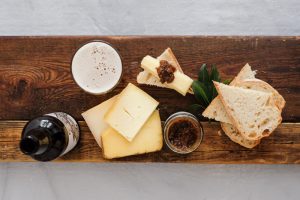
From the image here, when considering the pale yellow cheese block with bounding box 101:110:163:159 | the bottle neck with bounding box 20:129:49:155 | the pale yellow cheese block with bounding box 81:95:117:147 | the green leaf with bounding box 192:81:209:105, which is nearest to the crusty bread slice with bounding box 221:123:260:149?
the green leaf with bounding box 192:81:209:105

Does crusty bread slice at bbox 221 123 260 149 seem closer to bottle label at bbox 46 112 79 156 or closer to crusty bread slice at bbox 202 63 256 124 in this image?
crusty bread slice at bbox 202 63 256 124

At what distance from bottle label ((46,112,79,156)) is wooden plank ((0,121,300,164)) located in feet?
0.14

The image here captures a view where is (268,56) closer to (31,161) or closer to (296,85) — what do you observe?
(296,85)

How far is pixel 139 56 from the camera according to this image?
1347 mm

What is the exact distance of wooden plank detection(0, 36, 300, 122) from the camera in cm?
134

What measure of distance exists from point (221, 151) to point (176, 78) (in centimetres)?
28

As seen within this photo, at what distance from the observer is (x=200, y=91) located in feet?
4.20

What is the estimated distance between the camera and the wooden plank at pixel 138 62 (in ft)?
4.41

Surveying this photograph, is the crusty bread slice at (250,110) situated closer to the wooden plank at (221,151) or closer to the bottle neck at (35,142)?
the wooden plank at (221,151)

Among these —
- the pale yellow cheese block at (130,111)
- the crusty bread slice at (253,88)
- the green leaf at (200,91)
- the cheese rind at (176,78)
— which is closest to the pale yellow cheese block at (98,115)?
the pale yellow cheese block at (130,111)

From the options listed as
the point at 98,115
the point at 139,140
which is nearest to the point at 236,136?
the point at 139,140

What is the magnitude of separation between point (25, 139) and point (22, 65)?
41 cm

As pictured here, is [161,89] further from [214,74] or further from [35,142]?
[35,142]
